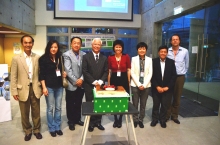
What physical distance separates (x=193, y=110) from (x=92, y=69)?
8.73 feet

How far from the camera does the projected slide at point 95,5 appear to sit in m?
6.86

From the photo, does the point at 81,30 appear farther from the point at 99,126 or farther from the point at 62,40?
the point at 99,126

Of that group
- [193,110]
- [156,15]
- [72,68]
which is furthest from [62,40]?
[193,110]

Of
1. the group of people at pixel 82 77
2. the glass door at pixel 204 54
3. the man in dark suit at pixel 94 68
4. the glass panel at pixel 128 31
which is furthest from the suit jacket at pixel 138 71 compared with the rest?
the glass panel at pixel 128 31

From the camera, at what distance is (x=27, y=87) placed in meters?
2.44

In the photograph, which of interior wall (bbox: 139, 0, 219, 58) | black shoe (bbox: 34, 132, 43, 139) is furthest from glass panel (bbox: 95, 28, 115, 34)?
black shoe (bbox: 34, 132, 43, 139)

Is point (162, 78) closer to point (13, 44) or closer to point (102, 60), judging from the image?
point (102, 60)

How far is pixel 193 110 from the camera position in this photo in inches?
158

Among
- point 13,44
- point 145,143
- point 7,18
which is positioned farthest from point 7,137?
point 13,44

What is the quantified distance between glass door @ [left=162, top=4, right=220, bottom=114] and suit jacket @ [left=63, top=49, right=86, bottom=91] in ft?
10.3

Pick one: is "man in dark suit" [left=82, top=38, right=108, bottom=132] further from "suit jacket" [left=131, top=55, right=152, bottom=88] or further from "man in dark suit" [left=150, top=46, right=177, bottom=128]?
"man in dark suit" [left=150, top=46, right=177, bottom=128]

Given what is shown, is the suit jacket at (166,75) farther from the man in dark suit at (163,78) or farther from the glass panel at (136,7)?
the glass panel at (136,7)

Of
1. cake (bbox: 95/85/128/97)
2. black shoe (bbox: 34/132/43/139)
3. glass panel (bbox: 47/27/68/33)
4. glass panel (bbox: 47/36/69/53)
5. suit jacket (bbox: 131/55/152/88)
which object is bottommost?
black shoe (bbox: 34/132/43/139)

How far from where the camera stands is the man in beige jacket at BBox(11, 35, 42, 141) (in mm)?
2396
